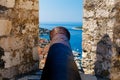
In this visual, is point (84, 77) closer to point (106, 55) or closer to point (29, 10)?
point (106, 55)

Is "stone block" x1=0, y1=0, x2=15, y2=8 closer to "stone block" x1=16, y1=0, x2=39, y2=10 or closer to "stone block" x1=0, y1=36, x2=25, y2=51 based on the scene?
"stone block" x1=16, y1=0, x2=39, y2=10

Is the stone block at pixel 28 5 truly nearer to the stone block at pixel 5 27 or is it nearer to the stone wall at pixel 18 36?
the stone wall at pixel 18 36

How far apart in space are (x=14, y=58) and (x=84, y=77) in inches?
40.3

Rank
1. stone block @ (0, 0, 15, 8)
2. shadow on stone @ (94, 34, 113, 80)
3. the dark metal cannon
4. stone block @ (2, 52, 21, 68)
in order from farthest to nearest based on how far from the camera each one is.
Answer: shadow on stone @ (94, 34, 113, 80), stone block @ (2, 52, 21, 68), stone block @ (0, 0, 15, 8), the dark metal cannon

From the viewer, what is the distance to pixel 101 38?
367 cm

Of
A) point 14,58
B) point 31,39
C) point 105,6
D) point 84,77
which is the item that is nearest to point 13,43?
point 14,58

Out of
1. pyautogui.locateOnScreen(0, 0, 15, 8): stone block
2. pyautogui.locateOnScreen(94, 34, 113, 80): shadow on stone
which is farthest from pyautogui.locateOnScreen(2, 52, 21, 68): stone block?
pyautogui.locateOnScreen(94, 34, 113, 80): shadow on stone

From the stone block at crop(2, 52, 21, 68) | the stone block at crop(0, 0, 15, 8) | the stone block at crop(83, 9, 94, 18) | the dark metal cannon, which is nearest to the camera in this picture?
the dark metal cannon

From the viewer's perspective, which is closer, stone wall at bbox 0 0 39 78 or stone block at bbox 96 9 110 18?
stone wall at bbox 0 0 39 78

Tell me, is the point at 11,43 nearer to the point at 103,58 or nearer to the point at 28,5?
the point at 28,5

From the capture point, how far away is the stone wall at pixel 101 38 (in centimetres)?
344

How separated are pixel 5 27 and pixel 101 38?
136cm

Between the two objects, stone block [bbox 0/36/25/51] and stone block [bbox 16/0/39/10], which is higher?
stone block [bbox 16/0/39/10]

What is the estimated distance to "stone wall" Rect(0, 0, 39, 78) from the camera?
3.31m
